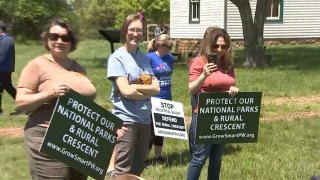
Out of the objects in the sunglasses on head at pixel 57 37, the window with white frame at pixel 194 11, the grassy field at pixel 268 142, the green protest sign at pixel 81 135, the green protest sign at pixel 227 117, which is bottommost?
the grassy field at pixel 268 142

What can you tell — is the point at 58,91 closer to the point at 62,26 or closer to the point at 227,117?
the point at 62,26

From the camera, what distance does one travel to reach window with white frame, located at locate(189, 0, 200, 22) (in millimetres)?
33219

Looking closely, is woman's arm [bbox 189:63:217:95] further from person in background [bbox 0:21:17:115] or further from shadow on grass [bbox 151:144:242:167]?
person in background [bbox 0:21:17:115]

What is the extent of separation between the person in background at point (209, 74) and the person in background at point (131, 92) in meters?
0.51

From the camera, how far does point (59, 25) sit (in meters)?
4.02

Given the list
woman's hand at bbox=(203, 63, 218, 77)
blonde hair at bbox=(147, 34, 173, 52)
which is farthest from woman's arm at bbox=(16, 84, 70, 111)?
blonde hair at bbox=(147, 34, 173, 52)

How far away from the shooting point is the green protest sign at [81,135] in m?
3.94

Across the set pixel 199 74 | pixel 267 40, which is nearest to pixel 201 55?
pixel 199 74

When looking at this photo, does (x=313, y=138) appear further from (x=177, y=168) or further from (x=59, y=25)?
(x=59, y=25)

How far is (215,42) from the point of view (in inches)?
211

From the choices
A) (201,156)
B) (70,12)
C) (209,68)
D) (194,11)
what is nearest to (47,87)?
(209,68)

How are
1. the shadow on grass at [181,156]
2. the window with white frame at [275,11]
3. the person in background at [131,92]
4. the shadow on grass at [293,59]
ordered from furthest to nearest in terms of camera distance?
the window with white frame at [275,11] → the shadow on grass at [293,59] → the shadow on grass at [181,156] → the person in background at [131,92]

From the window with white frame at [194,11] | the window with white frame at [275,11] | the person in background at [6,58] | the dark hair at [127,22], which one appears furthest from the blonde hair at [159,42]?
the window with white frame at [194,11]

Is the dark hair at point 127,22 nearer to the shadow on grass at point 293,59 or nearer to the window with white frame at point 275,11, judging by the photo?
the shadow on grass at point 293,59
